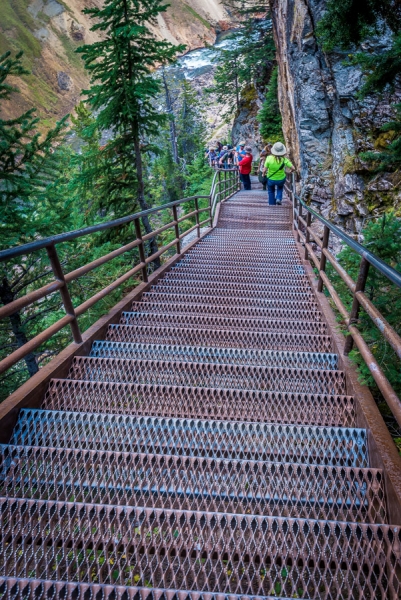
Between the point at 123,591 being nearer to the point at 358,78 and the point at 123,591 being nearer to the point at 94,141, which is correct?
the point at 358,78

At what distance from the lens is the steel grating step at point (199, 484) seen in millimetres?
1732

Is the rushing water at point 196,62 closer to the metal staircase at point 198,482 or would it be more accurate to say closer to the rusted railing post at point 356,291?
the rusted railing post at point 356,291

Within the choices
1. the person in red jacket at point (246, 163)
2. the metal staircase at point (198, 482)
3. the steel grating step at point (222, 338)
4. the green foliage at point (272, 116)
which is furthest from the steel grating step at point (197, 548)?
the green foliage at point (272, 116)

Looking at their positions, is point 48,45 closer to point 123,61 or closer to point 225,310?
point 123,61

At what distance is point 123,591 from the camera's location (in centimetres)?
133

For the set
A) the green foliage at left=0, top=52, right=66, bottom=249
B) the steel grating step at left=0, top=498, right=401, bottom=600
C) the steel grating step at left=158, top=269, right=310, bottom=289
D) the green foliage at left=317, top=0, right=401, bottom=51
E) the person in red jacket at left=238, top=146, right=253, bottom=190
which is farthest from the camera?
the person in red jacket at left=238, top=146, right=253, bottom=190

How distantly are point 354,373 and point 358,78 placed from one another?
11.6 m

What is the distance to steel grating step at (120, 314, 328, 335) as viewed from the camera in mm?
3964

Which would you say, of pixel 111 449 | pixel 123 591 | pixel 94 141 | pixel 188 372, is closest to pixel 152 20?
pixel 94 141

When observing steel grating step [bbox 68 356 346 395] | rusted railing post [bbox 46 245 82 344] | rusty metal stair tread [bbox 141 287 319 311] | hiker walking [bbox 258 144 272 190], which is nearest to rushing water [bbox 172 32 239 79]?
hiker walking [bbox 258 144 272 190]

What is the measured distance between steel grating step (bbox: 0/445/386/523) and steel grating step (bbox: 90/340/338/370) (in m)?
1.32

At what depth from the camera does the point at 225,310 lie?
4531 millimetres

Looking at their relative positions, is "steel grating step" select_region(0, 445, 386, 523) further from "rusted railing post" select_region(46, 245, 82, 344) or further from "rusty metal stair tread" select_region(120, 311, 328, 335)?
"rusty metal stair tread" select_region(120, 311, 328, 335)

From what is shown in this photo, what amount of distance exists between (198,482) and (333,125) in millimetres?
13612
